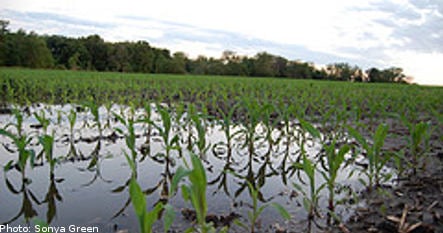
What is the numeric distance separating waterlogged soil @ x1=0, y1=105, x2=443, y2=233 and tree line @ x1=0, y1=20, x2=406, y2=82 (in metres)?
54.5

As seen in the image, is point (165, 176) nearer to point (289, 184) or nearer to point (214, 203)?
point (214, 203)

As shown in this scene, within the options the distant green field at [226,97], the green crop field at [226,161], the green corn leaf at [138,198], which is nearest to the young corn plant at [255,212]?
the green crop field at [226,161]

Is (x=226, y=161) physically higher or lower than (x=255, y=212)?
lower

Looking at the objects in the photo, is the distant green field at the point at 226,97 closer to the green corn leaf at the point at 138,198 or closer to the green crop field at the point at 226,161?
the green crop field at the point at 226,161

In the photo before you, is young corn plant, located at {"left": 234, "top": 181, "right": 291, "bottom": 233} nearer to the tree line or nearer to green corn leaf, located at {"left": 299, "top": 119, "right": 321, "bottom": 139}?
green corn leaf, located at {"left": 299, "top": 119, "right": 321, "bottom": 139}

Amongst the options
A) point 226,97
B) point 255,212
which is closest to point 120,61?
point 226,97

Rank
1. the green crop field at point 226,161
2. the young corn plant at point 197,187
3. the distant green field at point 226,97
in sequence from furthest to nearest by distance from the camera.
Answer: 1. the distant green field at point 226,97
2. the green crop field at point 226,161
3. the young corn plant at point 197,187

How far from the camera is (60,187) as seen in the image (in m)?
2.91

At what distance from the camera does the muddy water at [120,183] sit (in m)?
2.44

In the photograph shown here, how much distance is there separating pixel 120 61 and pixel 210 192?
62.5 m

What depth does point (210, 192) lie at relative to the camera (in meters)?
2.99

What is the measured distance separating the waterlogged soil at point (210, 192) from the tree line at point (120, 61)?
2145 inches

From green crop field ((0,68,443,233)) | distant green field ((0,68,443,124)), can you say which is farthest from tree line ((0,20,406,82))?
green crop field ((0,68,443,233))

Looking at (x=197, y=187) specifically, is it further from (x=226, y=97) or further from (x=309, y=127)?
(x=226, y=97)
